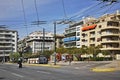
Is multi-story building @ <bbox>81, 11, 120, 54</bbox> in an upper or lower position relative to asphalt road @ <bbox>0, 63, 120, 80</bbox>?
upper

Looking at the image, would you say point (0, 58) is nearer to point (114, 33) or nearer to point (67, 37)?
point (67, 37)

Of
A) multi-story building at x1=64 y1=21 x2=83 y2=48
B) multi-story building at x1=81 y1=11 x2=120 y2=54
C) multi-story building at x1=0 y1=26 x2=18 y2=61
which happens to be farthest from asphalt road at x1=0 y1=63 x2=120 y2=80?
multi-story building at x1=0 y1=26 x2=18 y2=61

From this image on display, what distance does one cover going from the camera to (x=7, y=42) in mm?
190875

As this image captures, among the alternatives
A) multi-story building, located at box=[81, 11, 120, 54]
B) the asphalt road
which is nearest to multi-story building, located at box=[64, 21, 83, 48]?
multi-story building, located at box=[81, 11, 120, 54]

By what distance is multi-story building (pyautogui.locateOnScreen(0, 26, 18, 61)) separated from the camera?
18800 cm

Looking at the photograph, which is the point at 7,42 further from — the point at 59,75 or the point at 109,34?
the point at 59,75

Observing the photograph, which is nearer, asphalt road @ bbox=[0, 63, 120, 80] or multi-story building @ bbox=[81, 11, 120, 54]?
asphalt road @ bbox=[0, 63, 120, 80]

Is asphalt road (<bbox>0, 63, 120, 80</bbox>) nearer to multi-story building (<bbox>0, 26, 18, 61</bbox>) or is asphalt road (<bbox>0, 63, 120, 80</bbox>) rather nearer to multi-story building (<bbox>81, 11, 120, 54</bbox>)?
multi-story building (<bbox>81, 11, 120, 54</bbox>)

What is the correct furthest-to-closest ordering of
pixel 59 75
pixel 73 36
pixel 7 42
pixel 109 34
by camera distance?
pixel 7 42
pixel 73 36
pixel 109 34
pixel 59 75

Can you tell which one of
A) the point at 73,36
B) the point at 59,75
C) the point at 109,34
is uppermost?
the point at 73,36

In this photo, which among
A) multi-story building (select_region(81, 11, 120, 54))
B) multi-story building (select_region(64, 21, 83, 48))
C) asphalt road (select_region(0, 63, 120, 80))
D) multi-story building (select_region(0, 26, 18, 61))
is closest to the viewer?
asphalt road (select_region(0, 63, 120, 80))

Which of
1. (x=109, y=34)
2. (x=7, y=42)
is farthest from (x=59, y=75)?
(x=7, y=42)

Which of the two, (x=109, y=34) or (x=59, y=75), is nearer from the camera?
Answer: (x=59, y=75)

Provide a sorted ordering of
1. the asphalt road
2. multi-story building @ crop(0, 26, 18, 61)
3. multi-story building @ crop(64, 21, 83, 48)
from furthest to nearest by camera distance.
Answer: multi-story building @ crop(0, 26, 18, 61) < multi-story building @ crop(64, 21, 83, 48) < the asphalt road
